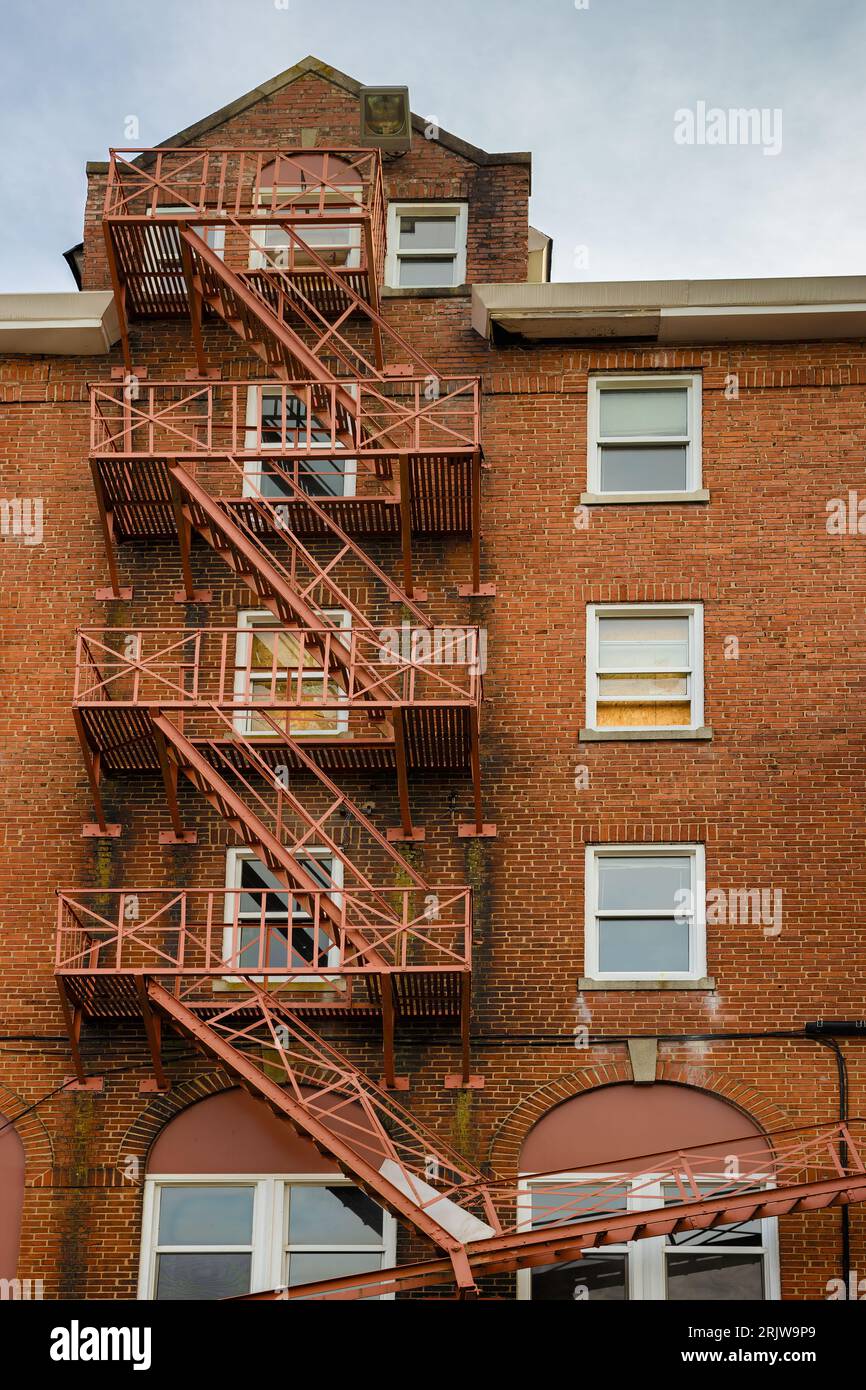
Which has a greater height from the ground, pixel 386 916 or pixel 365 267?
pixel 365 267

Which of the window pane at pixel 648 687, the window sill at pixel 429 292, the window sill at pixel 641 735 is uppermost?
the window sill at pixel 429 292

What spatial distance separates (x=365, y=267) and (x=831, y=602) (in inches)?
278

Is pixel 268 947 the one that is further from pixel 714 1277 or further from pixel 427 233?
pixel 427 233

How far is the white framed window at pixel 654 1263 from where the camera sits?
22047mm

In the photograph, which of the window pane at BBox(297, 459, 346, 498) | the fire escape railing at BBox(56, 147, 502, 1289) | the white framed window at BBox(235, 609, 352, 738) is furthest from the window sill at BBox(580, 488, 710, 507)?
the white framed window at BBox(235, 609, 352, 738)

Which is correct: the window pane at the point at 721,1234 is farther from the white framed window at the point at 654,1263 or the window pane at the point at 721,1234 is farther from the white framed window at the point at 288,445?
the white framed window at the point at 288,445

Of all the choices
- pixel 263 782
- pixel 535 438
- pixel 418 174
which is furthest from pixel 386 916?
pixel 418 174

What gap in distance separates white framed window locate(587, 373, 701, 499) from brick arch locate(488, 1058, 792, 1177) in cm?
715

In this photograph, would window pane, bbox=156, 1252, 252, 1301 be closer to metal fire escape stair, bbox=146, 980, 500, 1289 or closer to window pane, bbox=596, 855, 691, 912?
metal fire escape stair, bbox=146, 980, 500, 1289

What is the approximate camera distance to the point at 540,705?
24500 mm

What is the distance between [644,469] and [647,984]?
21.7 feet

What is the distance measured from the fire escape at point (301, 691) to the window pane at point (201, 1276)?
175 cm

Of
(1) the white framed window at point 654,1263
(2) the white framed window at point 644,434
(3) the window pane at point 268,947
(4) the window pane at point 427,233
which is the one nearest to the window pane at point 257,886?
(3) the window pane at point 268,947

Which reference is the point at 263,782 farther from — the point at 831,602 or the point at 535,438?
the point at 831,602
